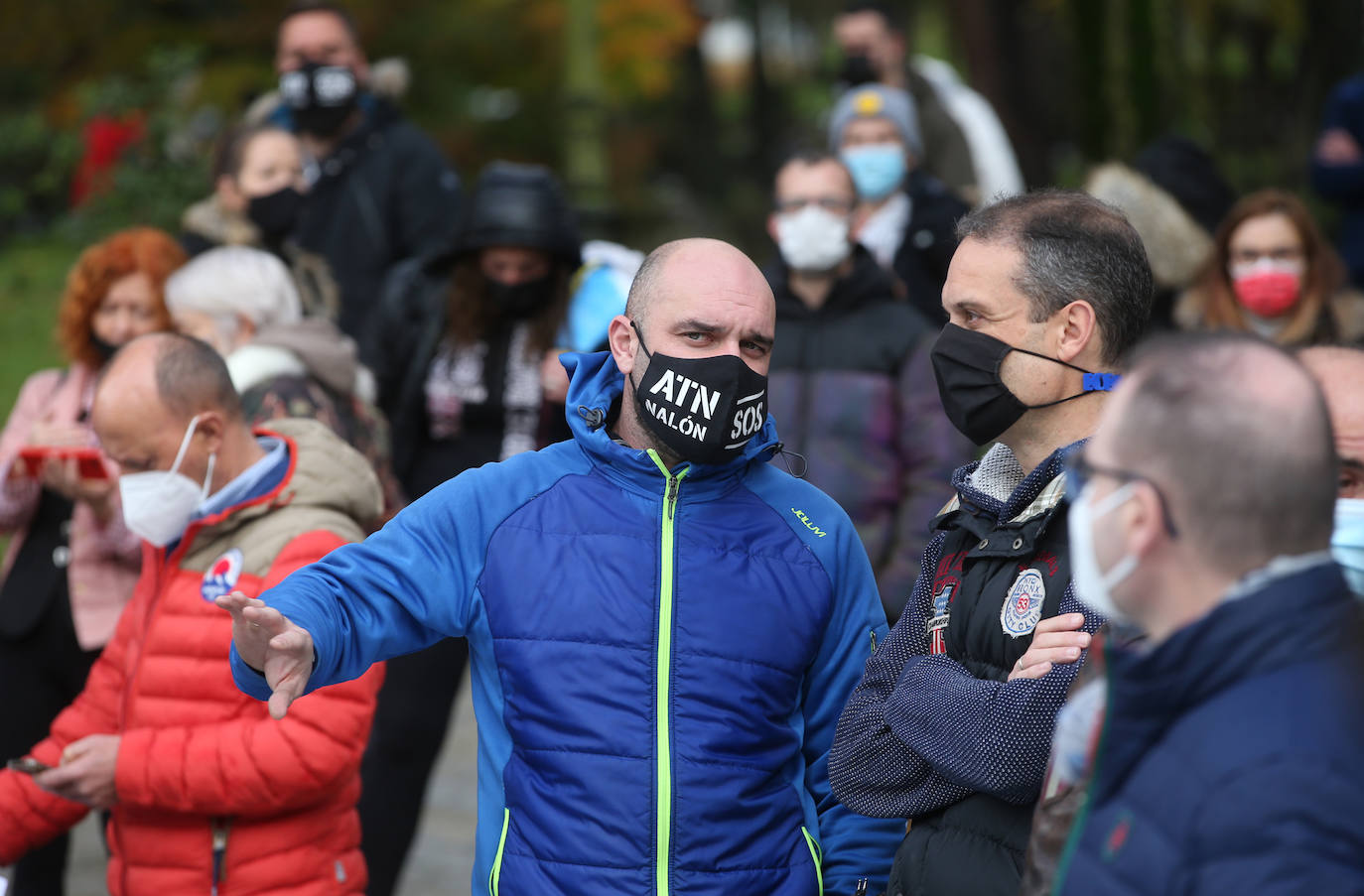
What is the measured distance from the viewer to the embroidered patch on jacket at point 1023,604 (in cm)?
260

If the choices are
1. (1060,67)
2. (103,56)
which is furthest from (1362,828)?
(1060,67)

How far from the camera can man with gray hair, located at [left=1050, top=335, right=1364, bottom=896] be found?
1.81 m

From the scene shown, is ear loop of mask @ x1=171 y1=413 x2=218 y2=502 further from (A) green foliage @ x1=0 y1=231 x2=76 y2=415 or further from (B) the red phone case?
(A) green foliage @ x1=0 y1=231 x2=76 y2=415

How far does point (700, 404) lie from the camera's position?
296 centimetres

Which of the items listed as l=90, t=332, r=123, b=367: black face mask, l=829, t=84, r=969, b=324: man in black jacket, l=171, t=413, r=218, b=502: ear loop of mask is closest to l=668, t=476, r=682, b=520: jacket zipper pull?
l=171, t=413, r=218, b=502: ear loop of mask

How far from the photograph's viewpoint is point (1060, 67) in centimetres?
1656

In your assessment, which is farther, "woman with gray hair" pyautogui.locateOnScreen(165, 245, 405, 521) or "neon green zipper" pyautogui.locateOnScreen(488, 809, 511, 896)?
"woman with gray hair" pyautogui.locateOnScreen(165, 245, 405, 521)

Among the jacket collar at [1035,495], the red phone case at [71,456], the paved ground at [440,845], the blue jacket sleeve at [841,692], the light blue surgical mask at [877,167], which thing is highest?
the light blue surgical mask at [877,167]

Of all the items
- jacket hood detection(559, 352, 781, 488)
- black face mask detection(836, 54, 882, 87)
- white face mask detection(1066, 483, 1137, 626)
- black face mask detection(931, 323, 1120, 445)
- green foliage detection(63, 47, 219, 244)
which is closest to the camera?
white face mask detection(1066, 483, 1137, 626)

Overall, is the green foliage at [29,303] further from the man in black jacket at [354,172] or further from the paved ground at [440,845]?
the paved ground at [440,845]

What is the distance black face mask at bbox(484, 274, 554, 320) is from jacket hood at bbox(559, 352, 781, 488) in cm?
226

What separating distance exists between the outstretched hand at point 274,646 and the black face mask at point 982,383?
1.25m

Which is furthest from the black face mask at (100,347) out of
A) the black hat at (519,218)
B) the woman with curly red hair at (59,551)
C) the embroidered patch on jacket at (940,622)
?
the embroidered patch on jacket at (940,622)

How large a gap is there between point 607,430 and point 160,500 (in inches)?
45.6
